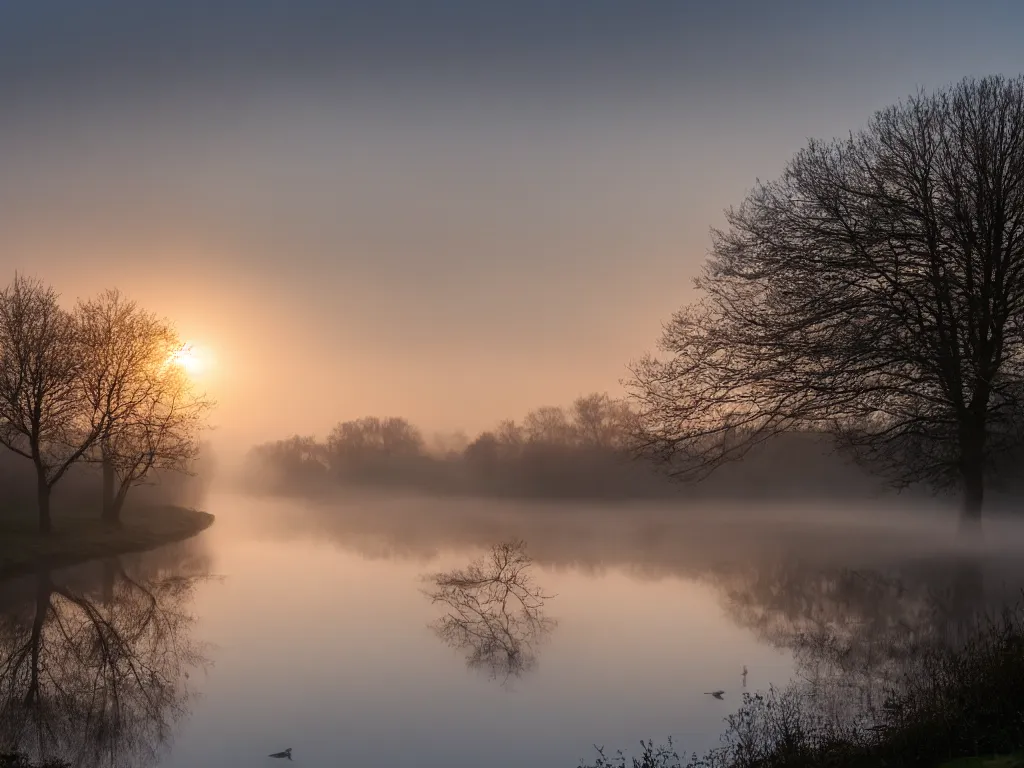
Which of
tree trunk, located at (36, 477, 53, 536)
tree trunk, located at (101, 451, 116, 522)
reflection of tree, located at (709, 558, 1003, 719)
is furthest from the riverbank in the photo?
reflection of tree, located at (709, 558, 1003, 719)

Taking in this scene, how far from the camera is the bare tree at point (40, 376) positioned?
1139 inches

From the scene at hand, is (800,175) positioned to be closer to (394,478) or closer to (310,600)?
(310,600)

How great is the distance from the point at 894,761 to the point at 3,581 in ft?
78.8

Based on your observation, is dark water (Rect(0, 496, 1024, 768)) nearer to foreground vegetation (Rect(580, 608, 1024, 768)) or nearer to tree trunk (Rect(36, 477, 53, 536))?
foreground vegetation (Rect(580, 608, 1024, 768))

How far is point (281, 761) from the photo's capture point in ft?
29.6

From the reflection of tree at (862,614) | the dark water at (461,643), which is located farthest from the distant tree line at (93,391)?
the reflection of tree at (862,614)

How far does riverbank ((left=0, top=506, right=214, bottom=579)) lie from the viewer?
26233mm

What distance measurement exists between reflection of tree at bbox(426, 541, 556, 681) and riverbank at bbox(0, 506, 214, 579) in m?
14.1

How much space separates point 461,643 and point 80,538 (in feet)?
72.5

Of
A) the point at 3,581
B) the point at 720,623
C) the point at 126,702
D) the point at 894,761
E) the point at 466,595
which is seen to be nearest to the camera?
the point at 894,761

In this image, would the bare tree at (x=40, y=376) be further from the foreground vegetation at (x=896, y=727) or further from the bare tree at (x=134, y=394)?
the foreground vegetation at (x=896, y=727)

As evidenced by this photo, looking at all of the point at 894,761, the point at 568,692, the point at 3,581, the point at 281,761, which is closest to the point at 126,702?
the point at 281,761

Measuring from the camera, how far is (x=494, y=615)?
1641 centimetres

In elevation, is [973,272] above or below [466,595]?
above
